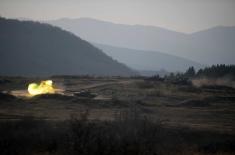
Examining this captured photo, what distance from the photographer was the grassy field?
17766 millimetres

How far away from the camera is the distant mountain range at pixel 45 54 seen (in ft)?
444

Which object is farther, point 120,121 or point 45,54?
point 45,54

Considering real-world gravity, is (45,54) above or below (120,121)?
above

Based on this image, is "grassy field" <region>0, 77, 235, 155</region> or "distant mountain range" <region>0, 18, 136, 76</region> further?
"distant mountain range" <region>0, 18, 136, 76</region>

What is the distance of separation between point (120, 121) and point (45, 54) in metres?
122

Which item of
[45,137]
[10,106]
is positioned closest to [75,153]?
[45,137]

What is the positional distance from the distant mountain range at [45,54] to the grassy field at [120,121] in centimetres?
6861

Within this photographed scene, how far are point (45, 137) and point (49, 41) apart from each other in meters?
135

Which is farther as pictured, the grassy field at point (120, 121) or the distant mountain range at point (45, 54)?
the distant mountain range at point (45, 54)

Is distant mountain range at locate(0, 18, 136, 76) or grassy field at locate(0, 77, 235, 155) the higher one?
distant mountain range at locate(0, 18, 136, 76)

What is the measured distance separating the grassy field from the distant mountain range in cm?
6861

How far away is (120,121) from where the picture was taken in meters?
29.0

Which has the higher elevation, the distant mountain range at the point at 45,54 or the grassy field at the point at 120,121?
the distant mountain range at the point at 45,54

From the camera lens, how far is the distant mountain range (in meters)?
135
